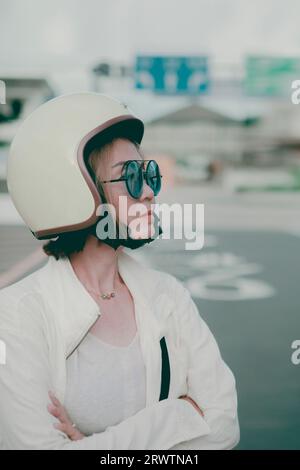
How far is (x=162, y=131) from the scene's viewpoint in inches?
1631

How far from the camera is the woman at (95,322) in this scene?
46.1 inches

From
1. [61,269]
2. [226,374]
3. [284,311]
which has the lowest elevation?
[284,311]

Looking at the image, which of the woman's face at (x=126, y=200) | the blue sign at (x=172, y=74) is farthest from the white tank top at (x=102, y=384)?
the blue sign at (x=172, y=74)

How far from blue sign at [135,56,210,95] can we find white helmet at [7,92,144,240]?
63.6ft

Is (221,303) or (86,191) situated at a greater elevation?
(86,191)

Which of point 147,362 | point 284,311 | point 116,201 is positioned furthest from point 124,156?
point 284,311

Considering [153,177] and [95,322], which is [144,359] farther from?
[153,177]

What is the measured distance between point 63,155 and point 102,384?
1.42 ft

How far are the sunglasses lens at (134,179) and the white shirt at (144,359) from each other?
0.61 feet

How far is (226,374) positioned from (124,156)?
49cm

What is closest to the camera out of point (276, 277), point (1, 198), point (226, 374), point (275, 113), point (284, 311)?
point (226, 374)

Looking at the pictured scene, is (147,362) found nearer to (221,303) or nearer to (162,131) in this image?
(221,303)

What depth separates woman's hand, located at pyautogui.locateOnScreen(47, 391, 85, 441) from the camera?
116cm

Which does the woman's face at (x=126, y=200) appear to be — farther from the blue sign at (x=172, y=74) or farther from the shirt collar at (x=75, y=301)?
the blue sign at (x=172, y=74)
